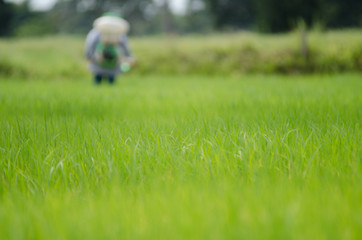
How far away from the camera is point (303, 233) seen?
1067 millimetres

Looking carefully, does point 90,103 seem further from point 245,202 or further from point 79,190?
point 245,202

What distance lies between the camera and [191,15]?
39.2 meters

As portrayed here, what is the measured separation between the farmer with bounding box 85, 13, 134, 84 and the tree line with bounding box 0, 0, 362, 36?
14.6 meters

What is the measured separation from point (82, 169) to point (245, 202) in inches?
40.3

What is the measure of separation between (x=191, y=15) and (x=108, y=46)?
34355mm

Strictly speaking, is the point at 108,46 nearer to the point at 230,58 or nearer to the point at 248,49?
the point at 230,58

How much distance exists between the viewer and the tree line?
A: 1956 centimetres

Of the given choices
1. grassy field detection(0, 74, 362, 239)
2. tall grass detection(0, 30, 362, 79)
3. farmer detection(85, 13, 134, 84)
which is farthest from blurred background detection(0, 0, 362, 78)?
grassy field detection(0, 74, 362, 239)

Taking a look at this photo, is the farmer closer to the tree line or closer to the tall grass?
the tall grass

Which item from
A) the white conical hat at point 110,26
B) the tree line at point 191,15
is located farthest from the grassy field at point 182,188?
the tree line at point 191,15

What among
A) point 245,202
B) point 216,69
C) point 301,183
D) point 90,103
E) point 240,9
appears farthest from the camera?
point 240,9

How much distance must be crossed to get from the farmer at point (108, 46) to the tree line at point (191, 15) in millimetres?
14562

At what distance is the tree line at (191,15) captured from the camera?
1956cm

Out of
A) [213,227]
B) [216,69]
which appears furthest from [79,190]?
[216,69]
